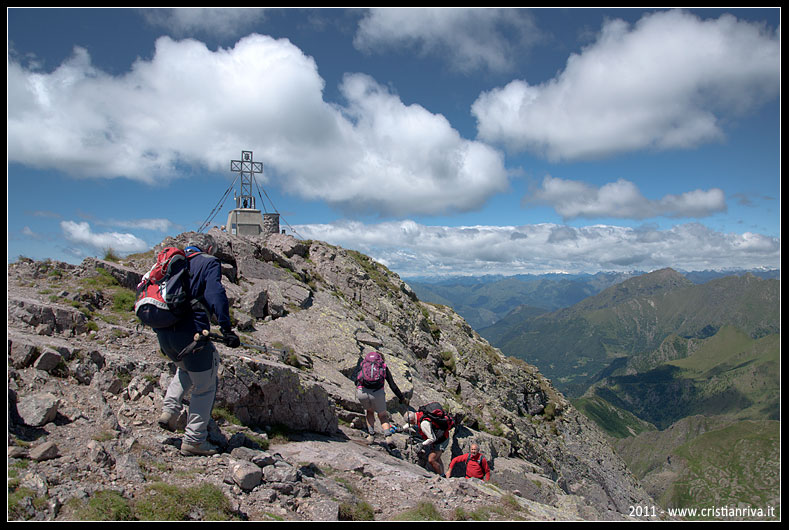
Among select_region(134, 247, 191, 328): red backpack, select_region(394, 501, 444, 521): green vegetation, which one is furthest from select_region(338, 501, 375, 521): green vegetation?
select_region(134, 247, 191, 328): red backpack

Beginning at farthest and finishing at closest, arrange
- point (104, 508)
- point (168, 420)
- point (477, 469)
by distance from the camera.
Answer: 1. point (477, 469)
2. point (168, 420)
3. point (104, 508)

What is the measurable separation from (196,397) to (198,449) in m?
0.97

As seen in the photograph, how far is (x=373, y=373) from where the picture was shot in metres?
13.2

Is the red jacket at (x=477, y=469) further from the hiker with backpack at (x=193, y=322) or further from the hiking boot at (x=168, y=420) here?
the hiking boot at (x=168, y=420)

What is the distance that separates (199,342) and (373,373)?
6.36 meters

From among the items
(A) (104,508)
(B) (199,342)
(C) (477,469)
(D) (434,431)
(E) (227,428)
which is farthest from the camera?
(D) (434,431)

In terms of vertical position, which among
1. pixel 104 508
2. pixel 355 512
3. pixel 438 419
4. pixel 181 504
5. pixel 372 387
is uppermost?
pixel 372 387

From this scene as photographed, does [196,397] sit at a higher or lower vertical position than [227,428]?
higher

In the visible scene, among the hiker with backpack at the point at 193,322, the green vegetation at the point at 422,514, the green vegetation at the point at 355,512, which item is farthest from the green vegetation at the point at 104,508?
the green vegetation at the point at 422,514

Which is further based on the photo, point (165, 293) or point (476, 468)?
point (476, 468)

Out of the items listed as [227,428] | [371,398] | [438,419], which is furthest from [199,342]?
[438,419]

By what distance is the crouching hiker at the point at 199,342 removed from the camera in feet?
25.9

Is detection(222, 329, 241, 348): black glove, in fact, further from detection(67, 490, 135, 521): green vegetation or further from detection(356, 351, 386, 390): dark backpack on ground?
detection(356, 351, 386, 390): dark backpack on ground

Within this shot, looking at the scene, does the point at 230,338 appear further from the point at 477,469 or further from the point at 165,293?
the point at 477,469
